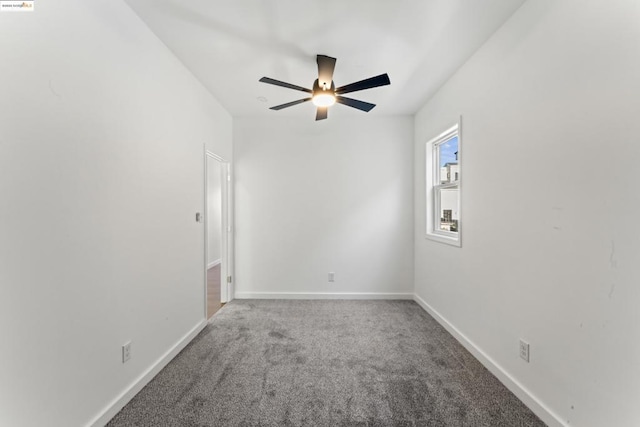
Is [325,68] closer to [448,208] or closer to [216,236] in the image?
[448,208]

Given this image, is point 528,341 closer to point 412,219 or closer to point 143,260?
point 412,219

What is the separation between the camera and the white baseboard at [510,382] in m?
1.55

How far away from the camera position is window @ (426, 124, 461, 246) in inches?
119

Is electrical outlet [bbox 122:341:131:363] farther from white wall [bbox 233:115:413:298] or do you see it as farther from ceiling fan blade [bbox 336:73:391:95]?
ceiling fan blade [bbox 336:73:391:95]

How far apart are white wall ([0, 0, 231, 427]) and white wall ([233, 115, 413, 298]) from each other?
158 centimetres

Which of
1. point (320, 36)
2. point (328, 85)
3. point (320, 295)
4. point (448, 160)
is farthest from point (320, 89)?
point (320, 295)

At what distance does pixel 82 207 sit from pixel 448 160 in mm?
3445

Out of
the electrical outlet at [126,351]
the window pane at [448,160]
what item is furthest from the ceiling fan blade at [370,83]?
the electrical outlet at [126,351]

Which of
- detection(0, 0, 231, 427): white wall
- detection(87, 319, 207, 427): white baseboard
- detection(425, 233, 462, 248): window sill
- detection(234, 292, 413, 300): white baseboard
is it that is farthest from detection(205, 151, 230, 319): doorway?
detection(425, 233, 462, 248): window sill

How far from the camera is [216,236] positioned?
6445 mm

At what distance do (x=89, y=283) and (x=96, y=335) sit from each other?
319 millimetres

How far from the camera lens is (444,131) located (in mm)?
2926

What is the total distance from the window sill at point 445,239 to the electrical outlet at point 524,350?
99 centimetres

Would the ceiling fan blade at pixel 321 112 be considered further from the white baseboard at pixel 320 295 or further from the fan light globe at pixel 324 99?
the white baseboard at pixel 320 295
